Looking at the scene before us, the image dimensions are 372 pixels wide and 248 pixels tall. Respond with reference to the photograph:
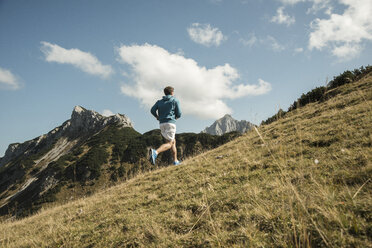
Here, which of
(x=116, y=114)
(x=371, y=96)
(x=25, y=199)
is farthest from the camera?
(x=116, y=114)

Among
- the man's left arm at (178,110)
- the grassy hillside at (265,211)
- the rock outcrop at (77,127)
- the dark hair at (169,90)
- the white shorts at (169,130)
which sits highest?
the rock outcrop at (77,127)

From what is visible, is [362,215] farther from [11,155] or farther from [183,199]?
[11,155]

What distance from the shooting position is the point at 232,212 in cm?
271

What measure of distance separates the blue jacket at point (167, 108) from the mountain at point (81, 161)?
3646 cm

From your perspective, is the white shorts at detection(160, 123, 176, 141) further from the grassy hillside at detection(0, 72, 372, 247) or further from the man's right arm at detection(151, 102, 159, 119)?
the grassy hillside at detection(0, 72, 372, 247)

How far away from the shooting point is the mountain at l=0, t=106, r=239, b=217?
2509 inches

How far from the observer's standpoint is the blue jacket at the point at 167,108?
8008 millimetres

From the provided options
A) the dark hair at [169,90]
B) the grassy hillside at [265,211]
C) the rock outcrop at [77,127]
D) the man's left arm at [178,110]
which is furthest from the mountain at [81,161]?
the grassy hillside at [265,211]

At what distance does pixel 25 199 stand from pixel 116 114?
63034 millimetres

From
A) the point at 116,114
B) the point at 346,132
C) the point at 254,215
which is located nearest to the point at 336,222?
the point at 254,215

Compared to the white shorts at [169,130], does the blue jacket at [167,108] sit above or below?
above

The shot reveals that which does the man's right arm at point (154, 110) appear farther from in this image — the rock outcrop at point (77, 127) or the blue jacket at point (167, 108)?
the rock outcrop at point (77, 127)

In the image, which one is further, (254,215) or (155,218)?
(155,218)

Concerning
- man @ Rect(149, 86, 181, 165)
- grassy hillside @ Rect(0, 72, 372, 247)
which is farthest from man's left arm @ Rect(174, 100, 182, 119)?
grassy hillside @ Rect(0, 72, 372, 247)
